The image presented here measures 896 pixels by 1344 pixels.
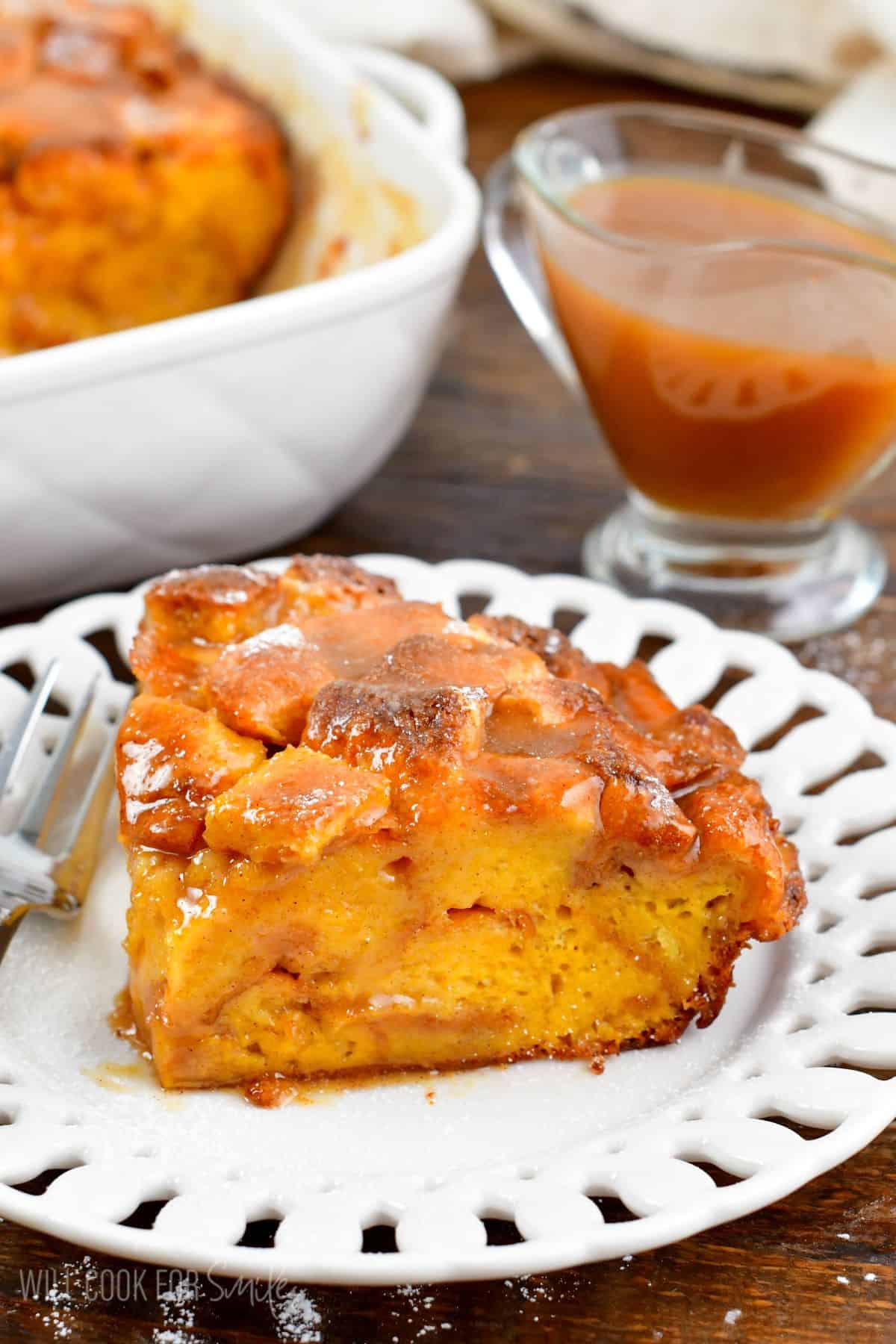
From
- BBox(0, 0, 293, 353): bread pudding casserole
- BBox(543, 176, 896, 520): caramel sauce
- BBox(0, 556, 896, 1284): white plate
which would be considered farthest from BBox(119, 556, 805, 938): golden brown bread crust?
BBox(0, 0, 293, 353): bread pudding casserole

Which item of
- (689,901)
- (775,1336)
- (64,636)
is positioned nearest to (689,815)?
(689,901)

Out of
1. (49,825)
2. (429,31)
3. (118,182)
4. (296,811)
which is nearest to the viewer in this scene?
(296,811)

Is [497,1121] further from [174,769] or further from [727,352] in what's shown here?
[727,352]

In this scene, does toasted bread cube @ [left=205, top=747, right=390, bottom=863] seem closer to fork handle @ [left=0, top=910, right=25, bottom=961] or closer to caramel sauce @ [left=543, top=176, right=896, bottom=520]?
fork handle @ [left=0, top=910, right=25, bottom=961]

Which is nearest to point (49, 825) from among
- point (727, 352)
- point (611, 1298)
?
point (611, 1298)

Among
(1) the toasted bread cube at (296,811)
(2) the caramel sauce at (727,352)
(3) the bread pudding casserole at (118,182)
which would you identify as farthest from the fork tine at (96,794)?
(3) the bread pudding casserole at (118,182)

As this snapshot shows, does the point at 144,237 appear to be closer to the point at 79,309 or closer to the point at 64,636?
the point at 79,309

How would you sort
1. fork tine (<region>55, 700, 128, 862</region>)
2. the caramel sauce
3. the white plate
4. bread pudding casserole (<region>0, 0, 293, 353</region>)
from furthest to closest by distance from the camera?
bread pudding casserole (<region>0, 0, 293, 353</region>) < the caramel sauce < fork tine (<region>55, 700, 128, 862</region>) < the white plate
